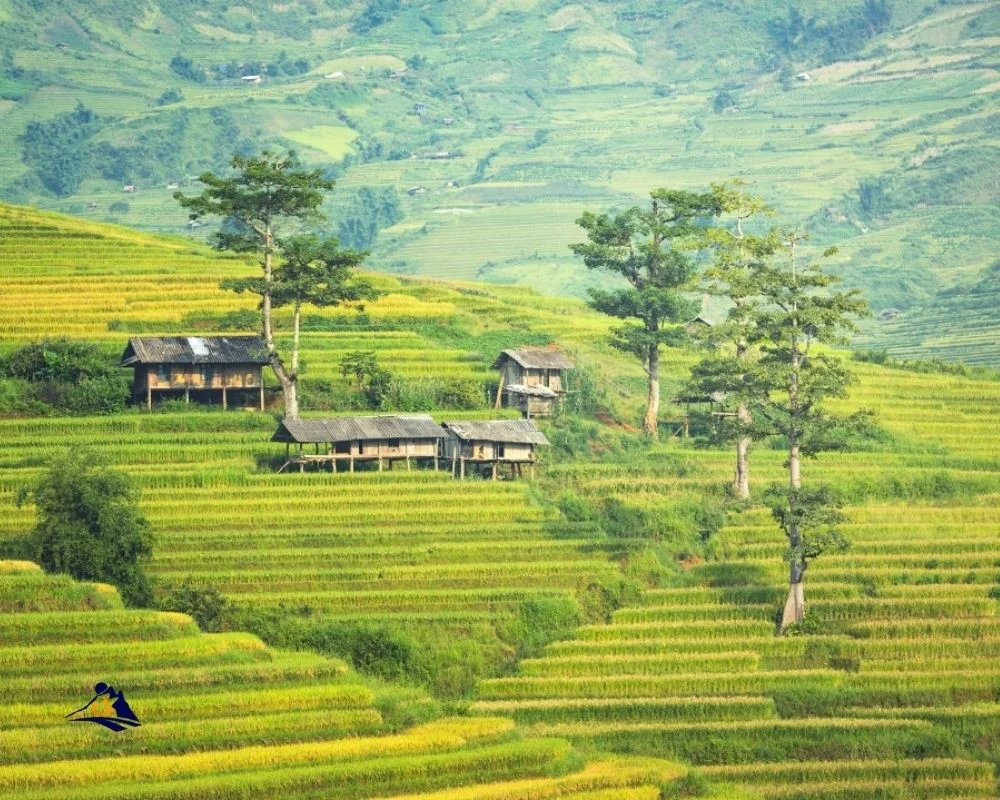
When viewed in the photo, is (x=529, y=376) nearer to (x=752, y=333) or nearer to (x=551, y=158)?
(x=752, y=333)

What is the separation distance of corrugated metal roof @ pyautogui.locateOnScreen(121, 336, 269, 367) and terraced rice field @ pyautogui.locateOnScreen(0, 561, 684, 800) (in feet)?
61.4

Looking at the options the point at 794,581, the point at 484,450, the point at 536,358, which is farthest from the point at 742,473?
the point at 536,358

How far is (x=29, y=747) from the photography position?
142 feet

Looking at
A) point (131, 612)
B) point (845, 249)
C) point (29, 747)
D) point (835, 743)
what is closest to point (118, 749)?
point (29, 747)

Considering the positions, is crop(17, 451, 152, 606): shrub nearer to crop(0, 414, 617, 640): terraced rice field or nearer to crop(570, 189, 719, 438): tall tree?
crop(0, 414, 617, 640): terraced rice field

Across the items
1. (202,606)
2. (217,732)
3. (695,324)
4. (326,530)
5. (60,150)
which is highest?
(60,150)

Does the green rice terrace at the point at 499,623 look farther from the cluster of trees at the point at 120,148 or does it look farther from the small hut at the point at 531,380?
the cluster of trees at the point at 120,148

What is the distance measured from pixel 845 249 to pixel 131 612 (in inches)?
4319

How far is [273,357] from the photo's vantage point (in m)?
69.4

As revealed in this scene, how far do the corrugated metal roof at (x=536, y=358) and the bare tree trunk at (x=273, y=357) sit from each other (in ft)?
25.9

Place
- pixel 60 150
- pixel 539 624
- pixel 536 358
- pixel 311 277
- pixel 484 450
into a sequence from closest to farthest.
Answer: pixel 539 624 < pixel 484 450 < pixel 311 277 < pixel 536 358 < pixel 60 150

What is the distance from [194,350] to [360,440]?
7.73 m

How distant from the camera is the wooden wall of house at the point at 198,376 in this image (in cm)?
6950

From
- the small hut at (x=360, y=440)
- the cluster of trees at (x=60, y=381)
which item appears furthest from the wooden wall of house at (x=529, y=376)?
the cluster of trees at (x=60, y=381)
